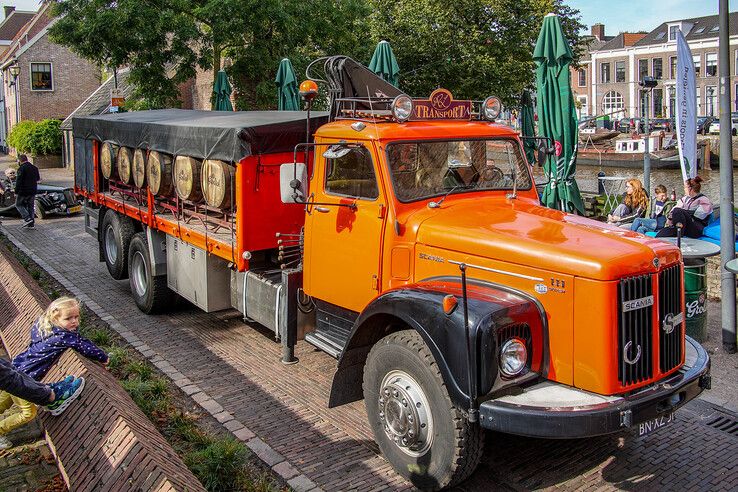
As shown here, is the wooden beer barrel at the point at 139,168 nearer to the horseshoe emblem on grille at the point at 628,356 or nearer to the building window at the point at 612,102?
the horseshoe emblem on grille at the point at 628,356

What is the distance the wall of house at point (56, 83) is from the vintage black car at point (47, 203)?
25329 millimetres

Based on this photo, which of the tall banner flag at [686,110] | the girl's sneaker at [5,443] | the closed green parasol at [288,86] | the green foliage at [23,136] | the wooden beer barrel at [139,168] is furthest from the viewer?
the green foliage at [23,136]

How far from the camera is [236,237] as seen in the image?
7.73 meters

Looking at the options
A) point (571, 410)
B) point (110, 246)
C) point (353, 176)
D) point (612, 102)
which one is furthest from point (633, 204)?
point (612, 102)

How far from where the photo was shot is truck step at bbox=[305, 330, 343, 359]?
6.48 meters

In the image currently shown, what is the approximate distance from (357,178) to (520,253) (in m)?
1.86

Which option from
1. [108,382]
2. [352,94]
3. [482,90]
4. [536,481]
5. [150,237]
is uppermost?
[482,90]

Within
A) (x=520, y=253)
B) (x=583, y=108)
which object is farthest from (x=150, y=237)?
(x=583, y=108)

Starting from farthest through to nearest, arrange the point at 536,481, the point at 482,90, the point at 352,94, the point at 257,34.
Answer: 1. the point at 482,90
2. the point at 257,34
3. the point at 352,94
4. the point at 536,481

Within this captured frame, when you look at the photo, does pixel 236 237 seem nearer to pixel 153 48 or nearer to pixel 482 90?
pixel 153 48

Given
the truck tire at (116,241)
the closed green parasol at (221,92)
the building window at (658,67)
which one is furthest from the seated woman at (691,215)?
the building window at (658,67)

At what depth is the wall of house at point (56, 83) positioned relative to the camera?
139ft

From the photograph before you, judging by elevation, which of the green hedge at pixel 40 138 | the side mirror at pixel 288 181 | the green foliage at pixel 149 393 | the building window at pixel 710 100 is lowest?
the green foliage at pixel 149 393

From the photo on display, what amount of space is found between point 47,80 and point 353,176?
42438 millimetres
